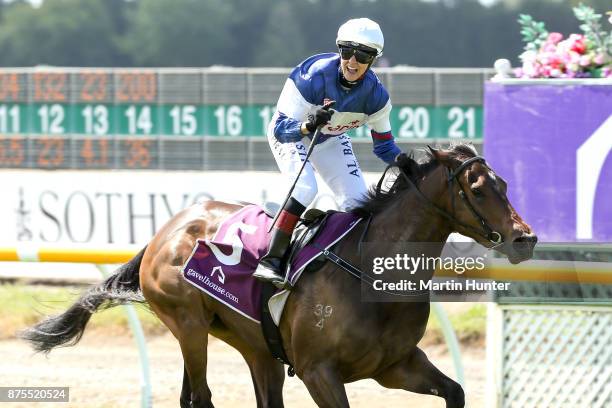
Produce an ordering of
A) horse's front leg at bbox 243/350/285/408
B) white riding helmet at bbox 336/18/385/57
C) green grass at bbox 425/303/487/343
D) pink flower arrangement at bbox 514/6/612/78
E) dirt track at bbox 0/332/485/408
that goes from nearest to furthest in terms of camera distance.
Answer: white riding helmet at bbox 336/18/385/57
horse's front leg at bbox 243/350/285/408
pink flower arrangement at bbox 514/6/612/78
dirt track at bbox 0/332/485/408
green grass at bbox 425/303/487/343

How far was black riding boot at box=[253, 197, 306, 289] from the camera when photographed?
4.79 metres

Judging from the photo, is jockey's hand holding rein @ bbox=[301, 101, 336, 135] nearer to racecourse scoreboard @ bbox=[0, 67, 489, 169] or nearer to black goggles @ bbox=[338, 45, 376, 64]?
black goggles @ bbox=[338, 45, 376, 64]

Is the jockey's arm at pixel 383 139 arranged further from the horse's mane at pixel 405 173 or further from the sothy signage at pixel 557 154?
the sothy signage at pixel 557 154

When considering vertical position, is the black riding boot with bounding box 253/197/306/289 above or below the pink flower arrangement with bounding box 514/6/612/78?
below

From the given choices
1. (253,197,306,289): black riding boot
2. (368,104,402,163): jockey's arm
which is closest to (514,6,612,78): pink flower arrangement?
(368,104,402,163): jockey's arm

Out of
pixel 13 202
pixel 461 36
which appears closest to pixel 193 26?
pixel 461 36

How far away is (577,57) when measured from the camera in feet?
18.3

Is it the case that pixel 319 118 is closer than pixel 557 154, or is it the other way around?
pixel 319 118

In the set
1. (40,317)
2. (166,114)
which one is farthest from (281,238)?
(166,114)

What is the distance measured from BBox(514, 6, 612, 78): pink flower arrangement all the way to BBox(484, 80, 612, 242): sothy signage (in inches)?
6.6

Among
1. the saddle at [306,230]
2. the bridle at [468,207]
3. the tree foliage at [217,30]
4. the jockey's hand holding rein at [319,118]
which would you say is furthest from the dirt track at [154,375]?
the tree foliage at [217,30]

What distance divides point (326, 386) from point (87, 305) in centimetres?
155

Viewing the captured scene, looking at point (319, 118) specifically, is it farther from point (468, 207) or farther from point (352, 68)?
point (468, 207)

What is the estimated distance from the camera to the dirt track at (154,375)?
6371mm
